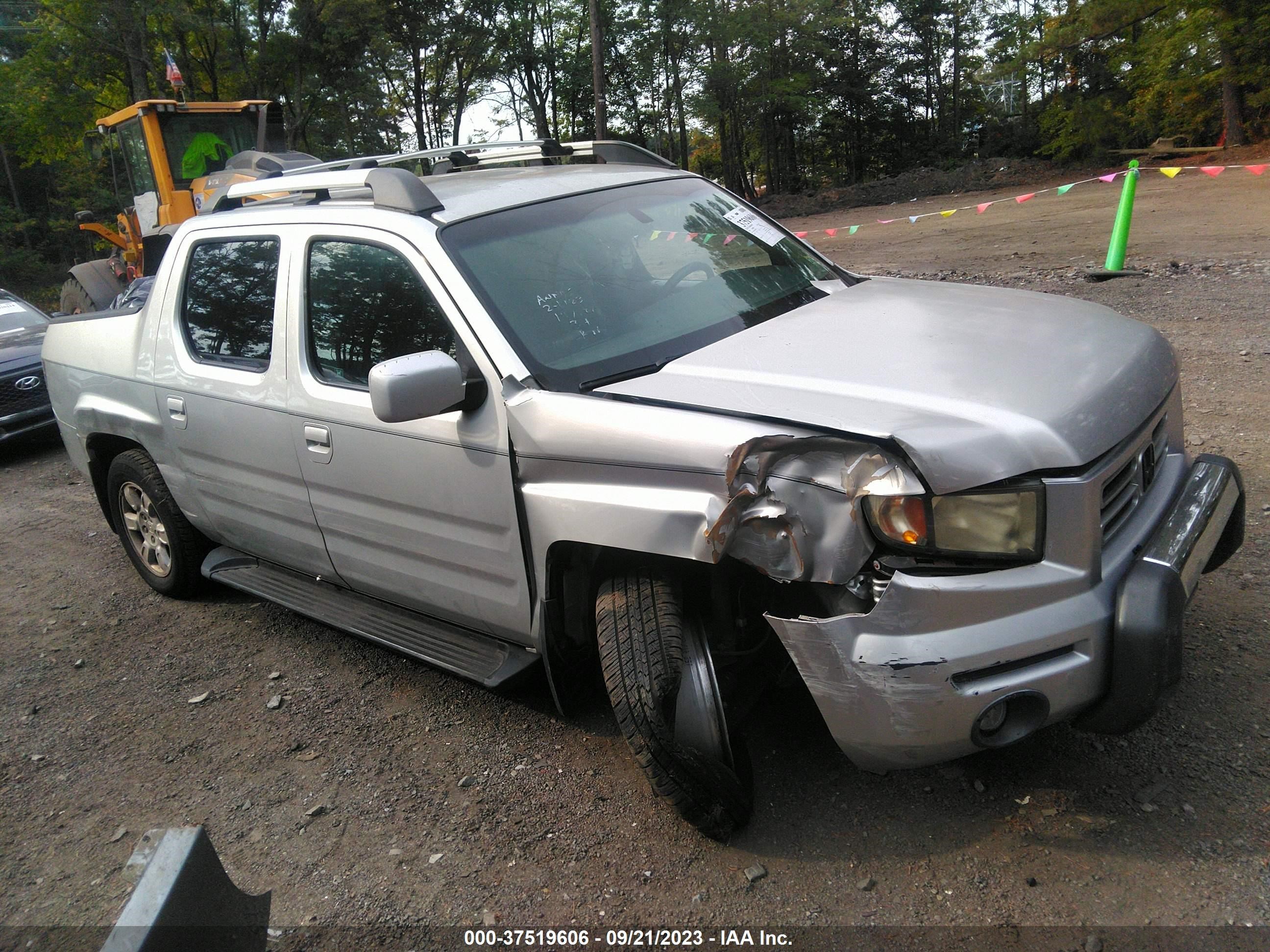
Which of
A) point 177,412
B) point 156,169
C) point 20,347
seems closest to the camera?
point 177,412

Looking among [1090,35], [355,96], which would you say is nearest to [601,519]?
[1090,35]

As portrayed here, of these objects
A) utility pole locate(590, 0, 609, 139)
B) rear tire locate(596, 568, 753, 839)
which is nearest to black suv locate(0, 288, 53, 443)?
rear tire locate(596, 568, 753, 839)

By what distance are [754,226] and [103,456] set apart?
349 centimetres

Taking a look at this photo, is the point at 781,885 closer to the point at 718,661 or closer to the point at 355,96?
the point at 718,661

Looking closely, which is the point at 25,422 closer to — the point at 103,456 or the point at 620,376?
→ the point at 103,456

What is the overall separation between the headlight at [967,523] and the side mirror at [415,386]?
4.07 ft

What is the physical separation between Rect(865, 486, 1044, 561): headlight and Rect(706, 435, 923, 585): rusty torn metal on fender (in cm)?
5

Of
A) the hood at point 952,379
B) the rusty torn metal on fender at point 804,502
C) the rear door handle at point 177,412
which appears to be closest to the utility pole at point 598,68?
the rear door handle at point 177,412

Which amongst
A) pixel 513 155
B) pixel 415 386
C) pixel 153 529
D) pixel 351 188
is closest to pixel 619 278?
pixel 415 386

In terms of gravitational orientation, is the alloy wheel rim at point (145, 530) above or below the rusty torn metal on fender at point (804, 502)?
below

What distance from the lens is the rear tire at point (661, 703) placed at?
260 cm

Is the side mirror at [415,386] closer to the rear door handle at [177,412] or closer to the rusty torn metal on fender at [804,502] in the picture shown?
the rusty torn metal on fender at [804,502]

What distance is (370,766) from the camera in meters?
3.29

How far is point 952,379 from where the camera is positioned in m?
2.47
